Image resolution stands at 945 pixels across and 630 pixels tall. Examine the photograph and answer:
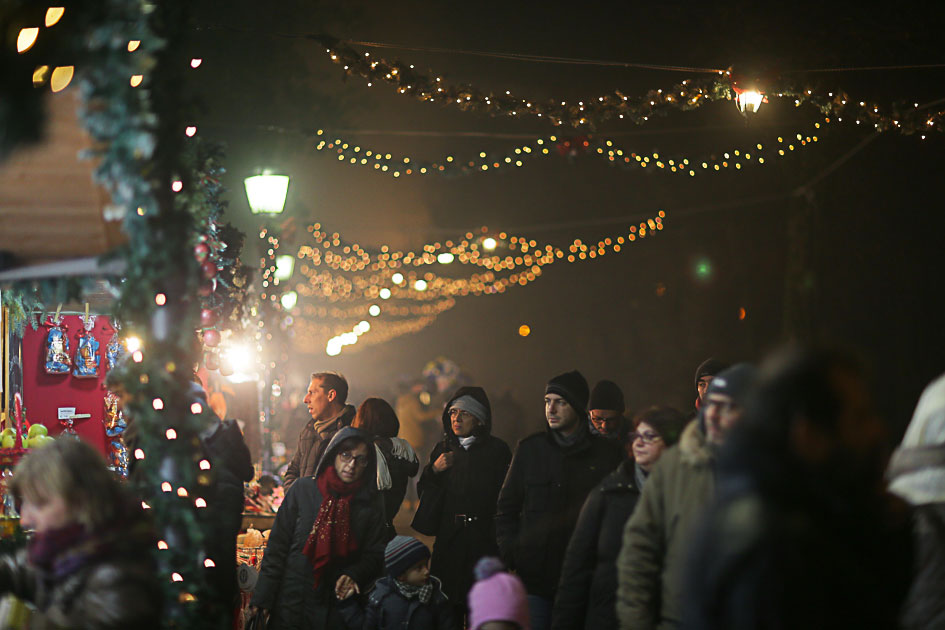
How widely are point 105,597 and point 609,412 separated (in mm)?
5208

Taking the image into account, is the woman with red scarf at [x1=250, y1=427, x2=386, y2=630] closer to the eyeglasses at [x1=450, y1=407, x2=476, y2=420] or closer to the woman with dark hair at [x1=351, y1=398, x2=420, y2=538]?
the eyeglasses at [x1=450, y1=407, x2=476, y2=420]

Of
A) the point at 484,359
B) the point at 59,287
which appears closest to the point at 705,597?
the point at 59,287

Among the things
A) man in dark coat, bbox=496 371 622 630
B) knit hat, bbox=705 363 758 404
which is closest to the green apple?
man in dark coat, bbox=496 371 622 630

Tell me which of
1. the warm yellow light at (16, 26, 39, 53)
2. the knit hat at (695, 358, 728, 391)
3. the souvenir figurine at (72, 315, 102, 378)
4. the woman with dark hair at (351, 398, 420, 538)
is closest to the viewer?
the warm yellow light at (16, 26, 39, 53)

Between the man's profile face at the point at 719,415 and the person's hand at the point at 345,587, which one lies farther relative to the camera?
the person's hand at the point at 345,587

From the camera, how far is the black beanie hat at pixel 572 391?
7.75 metres

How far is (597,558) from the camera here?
20.2ft

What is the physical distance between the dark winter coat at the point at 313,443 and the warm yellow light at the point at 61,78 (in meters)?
4.34

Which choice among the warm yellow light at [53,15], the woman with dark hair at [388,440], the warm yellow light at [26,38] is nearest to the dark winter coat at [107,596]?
the warm yellow light at [26,38]

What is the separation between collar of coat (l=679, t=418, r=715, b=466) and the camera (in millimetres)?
4984

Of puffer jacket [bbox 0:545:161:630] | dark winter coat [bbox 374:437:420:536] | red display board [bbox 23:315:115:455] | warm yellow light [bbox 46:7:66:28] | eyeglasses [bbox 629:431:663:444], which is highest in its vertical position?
warm yellow light [bbox 46:7:66:28]

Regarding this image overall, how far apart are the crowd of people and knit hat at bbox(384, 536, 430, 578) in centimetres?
2

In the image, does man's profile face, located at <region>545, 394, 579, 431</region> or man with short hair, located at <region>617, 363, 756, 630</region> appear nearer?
man with short hair, located at <region>617, 363, 756, 630</region>

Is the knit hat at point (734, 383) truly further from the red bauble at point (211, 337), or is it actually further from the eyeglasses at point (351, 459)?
the red bauble at point (211, 337)
